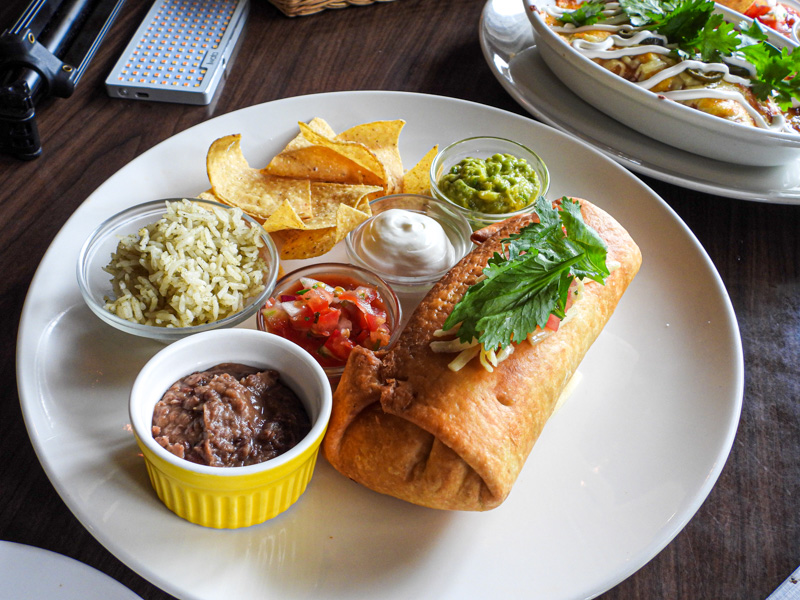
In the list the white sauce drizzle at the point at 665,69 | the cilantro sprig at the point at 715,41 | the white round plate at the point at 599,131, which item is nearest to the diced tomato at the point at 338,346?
the white round plate at the point at 599,131

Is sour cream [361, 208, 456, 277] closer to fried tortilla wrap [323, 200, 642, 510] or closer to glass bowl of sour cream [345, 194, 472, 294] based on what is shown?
glass bowl of sour cream [345, 194, 472, 294]

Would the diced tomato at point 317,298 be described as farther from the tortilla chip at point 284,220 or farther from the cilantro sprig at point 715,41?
the cilantro sprig at point 715,41

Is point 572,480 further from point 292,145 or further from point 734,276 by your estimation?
point 292,145

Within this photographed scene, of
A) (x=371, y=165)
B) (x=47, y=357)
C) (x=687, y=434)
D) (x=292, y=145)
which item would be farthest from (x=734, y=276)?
(x=47, y=357)

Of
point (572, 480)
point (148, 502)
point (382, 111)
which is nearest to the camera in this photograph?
point (148, 502)

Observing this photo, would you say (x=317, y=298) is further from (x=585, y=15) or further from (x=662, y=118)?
(x=585, y=15)

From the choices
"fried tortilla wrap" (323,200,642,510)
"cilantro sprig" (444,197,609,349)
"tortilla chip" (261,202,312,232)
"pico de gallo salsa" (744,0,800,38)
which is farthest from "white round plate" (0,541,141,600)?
"pico de gallo salsa" (744,0,800,38)
